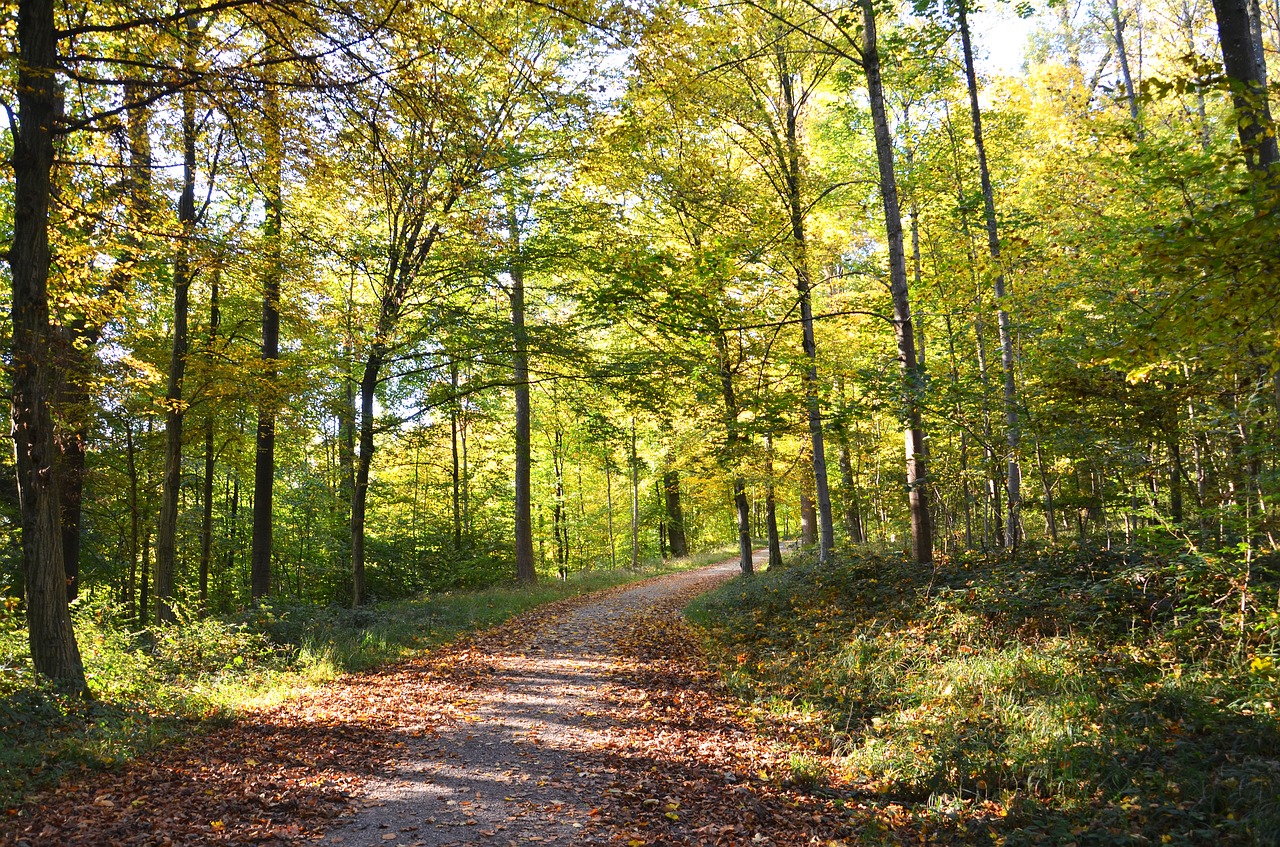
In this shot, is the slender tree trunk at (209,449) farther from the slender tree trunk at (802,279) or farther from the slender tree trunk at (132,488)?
the slender tree trunk at (802,279)

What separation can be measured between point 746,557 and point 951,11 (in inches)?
502

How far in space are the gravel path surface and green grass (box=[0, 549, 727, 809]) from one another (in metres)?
2.01

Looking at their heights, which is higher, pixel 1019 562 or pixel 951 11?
pixel 951 11

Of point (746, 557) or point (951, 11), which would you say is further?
point (746, 557)

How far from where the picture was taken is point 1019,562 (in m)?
8.80

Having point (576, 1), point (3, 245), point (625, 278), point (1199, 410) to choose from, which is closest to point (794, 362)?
point (625, 278)

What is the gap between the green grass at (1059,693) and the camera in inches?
168

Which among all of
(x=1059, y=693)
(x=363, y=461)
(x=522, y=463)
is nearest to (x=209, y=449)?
(x=363, y=461)

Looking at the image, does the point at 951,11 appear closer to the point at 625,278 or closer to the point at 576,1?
the point at 625,278

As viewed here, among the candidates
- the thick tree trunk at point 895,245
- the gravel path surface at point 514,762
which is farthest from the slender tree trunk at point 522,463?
the thick tree trunk at point 895,245

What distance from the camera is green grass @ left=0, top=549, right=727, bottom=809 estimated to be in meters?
5.36

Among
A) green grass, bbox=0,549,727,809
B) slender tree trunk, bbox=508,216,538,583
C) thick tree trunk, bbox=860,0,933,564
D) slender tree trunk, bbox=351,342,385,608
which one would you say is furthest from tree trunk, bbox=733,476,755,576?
slender tree trunk, bbox=351,342,385,608

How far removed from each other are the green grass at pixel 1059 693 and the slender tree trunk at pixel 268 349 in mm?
8095

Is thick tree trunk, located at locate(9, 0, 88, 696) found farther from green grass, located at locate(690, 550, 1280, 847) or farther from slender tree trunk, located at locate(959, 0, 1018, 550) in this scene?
slender tree trunk, located at locate(959, 0, 1018, 550)
